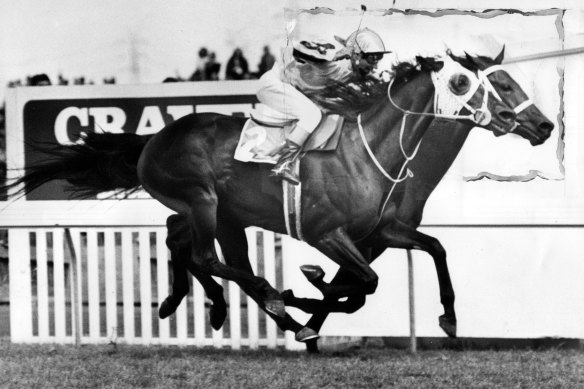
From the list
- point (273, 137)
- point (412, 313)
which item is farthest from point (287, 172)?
point (412, 313)

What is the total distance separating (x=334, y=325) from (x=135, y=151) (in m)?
1.49

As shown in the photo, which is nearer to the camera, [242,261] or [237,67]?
[237,67]

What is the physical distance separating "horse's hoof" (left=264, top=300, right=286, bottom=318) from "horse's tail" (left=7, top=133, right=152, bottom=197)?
38.9 inches

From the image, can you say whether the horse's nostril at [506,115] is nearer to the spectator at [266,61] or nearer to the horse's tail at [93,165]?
the spectator at [266,61]

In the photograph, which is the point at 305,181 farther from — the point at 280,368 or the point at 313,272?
the point at 280,368

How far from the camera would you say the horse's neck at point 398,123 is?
6.23 m

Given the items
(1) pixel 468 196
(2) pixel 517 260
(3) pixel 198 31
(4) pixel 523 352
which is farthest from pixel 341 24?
(4) pixel 523 352

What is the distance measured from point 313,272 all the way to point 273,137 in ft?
2.65

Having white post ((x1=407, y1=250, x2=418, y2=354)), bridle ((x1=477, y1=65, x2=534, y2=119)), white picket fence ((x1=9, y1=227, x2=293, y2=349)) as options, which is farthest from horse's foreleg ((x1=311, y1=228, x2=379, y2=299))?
bridle ((x1=477, y1=65, x2=534, y2=119))

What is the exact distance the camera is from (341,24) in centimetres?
623

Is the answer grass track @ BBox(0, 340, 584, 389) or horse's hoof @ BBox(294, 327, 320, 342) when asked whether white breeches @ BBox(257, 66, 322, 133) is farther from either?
grass track @ BBox(0, 340, 584, 389)

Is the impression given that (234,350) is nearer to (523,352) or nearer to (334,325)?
(334,325)

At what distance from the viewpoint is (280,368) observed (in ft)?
20.2

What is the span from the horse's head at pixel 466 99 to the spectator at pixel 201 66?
45.7 inches
